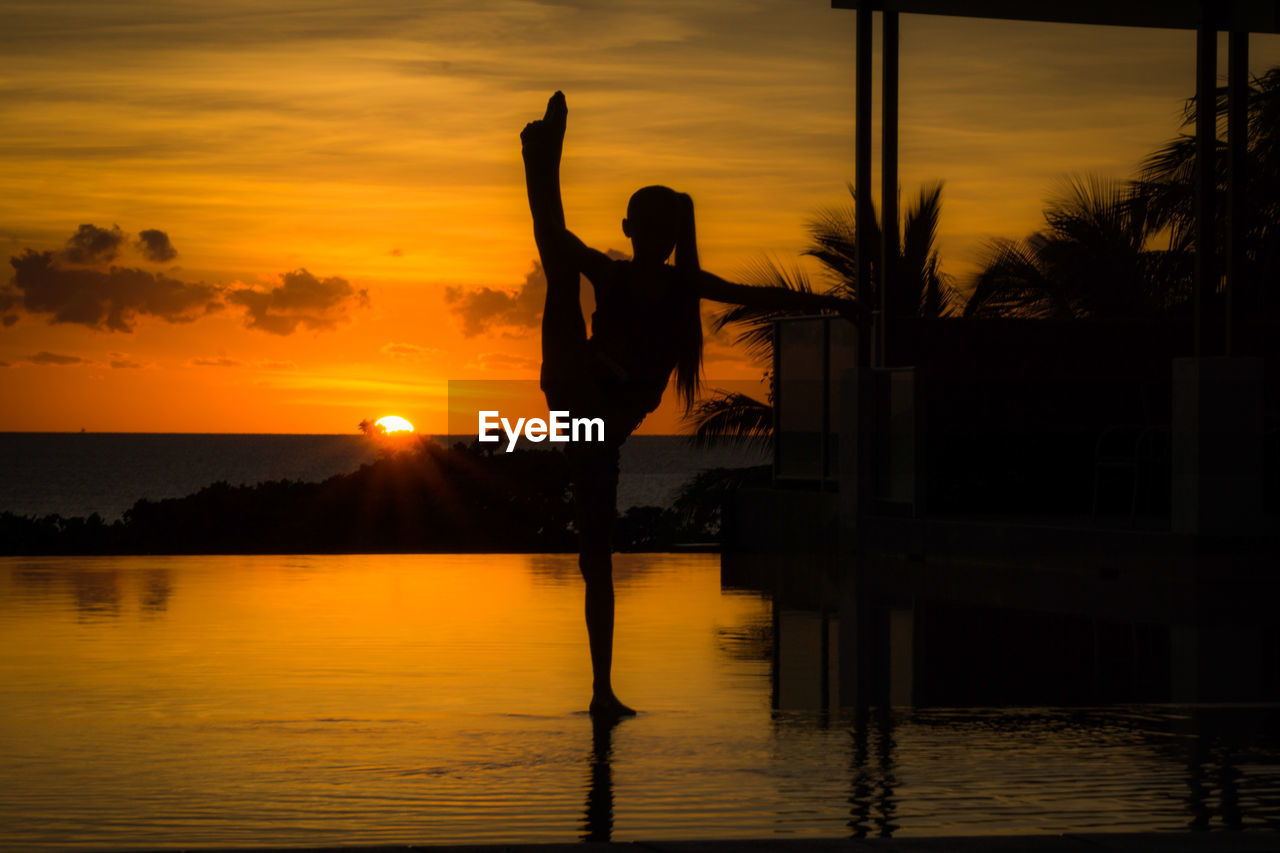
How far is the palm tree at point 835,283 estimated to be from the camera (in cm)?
2903

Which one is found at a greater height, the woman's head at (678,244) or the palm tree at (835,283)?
the palm tree at (835,283)

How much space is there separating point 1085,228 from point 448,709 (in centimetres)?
2306

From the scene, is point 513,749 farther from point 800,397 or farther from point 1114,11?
point 800,397

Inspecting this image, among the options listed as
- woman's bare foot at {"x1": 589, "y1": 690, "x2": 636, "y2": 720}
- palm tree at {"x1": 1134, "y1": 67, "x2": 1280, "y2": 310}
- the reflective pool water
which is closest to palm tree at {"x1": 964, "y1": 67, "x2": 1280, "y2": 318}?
palm tree at {"x1": 1134, "y1": 67, "x2": 1280, "y2": 310}

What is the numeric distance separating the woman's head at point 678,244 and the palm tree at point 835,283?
22485 mm

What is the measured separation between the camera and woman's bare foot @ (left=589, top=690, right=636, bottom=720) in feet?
19.3

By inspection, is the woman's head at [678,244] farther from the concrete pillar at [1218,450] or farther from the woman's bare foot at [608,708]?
the concrete pillar at [1218,450]

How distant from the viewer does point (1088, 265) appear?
27031 mm

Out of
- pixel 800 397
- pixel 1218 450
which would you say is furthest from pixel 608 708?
pixel 800 397

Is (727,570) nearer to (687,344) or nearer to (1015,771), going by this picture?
(687,344)

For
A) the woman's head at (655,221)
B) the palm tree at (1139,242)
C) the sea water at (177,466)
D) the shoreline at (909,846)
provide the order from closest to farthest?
the shoreline at (909,846) → the woman's head at (655,221) → the palm tree at (1139,242) → the sea water at (177,466)

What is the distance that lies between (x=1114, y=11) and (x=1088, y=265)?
11861 mm

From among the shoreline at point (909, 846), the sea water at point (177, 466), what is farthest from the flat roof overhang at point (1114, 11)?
the sea water at point (177, 466)

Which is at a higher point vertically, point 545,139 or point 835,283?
point 835,283
